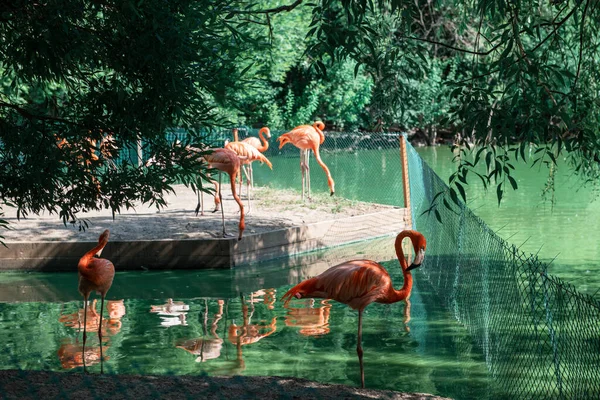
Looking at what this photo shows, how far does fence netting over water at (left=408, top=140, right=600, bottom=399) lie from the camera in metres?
5.79

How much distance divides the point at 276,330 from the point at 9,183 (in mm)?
3320

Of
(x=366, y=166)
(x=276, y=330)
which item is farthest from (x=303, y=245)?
(x=366, y=166)

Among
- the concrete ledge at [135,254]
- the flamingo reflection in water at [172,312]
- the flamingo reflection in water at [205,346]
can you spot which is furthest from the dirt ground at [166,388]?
the concrete ledge at [135,254]

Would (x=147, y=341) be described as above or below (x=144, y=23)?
below

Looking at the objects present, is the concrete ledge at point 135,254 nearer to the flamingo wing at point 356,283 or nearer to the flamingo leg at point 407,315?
the flamingo leg at point 407,315

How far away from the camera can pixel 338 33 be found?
564cm

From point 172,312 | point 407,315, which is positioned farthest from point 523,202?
point 172,312

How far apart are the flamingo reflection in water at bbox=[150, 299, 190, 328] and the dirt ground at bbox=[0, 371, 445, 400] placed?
2.84 metres

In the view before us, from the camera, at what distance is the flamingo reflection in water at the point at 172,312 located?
8.55 metres

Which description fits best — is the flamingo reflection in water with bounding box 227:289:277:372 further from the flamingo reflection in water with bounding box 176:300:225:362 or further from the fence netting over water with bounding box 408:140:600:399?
the fence netting over water with bounding box 408:140:600:399

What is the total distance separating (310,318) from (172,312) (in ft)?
5.26

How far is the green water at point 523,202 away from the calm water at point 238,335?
2.41 m

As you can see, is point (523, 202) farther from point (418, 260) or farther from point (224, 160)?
point (418, 260)

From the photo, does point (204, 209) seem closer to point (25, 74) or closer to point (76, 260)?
point (76, 260)
